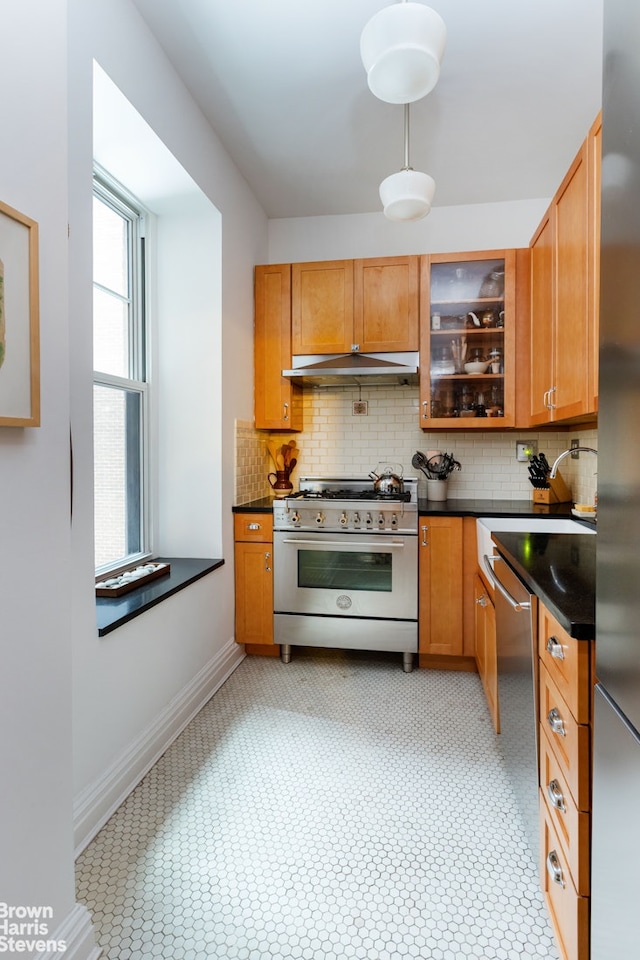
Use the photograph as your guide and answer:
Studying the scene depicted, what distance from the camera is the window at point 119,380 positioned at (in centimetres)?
223

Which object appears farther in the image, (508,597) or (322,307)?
(322,307)

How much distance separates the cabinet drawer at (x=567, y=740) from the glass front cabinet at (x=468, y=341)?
196 cm

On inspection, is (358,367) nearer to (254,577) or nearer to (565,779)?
(254,577)

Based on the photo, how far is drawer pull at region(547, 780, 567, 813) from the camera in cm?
110

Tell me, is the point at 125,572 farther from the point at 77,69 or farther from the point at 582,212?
the point at 582,212

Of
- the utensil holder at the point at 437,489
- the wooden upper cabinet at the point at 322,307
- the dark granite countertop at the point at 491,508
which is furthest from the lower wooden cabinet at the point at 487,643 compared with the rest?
the wooden upper cabinet at the point at 322,307

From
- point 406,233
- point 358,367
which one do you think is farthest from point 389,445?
point 406,233

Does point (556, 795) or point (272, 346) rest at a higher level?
point (272, 346)

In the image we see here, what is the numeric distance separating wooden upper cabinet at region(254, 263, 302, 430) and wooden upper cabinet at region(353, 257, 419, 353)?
447 mm

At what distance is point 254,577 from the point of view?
9.55ft

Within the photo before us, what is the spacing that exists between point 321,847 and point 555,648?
101 cm

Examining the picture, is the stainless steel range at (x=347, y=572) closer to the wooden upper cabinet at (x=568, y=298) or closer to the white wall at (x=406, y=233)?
the wooden upper cabinet at (x=568, y=298)

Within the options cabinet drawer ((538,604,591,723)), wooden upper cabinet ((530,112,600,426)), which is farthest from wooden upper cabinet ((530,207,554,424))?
cabinet drawer ((538,604,591,723))

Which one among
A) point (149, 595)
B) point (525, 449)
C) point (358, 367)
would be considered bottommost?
point (149, 595)
